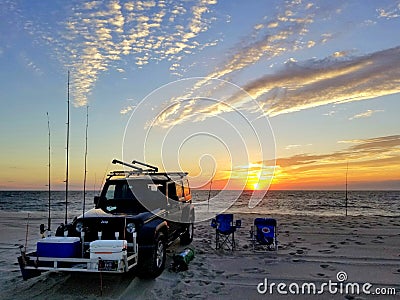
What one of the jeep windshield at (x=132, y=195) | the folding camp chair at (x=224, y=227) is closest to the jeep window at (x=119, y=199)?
the jeep windshield at (x=132, y=195)

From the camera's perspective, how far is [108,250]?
621 centimetres

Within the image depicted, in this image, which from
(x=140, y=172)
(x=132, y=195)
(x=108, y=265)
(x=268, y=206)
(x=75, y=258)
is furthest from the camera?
(x=268, y=206)

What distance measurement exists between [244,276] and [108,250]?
304 centimetres

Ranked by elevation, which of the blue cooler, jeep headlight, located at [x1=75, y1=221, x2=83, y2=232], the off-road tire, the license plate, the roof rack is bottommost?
the off-road tire

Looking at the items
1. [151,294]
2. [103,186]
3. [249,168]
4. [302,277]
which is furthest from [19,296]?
[249,168]

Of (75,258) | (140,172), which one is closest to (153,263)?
(75,258)

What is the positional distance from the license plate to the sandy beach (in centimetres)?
60

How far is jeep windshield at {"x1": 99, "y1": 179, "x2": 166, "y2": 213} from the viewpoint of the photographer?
884cm

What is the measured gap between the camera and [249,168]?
13453 mm

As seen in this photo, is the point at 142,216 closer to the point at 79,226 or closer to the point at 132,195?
the point at 79,226

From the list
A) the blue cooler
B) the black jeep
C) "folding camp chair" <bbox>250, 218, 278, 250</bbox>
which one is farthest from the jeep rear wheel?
"folding camp chair" <bbox>250, 218, 278, 250</bbox>

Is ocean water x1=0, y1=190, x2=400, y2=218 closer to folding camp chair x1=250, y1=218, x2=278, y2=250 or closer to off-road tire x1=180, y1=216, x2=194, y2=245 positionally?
off-road tire x1=180, y1=216, x2=194, y2=245

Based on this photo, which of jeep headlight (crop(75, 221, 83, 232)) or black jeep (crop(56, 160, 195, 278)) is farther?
jeep headlight (crop(75, 221, 83, 232))

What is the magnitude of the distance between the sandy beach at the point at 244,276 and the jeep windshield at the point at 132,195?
1.66 meters
